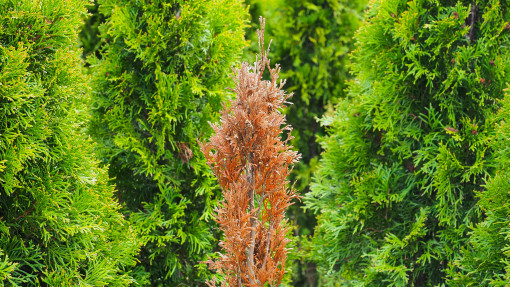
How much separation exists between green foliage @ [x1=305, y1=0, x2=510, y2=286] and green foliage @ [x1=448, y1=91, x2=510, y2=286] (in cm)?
40

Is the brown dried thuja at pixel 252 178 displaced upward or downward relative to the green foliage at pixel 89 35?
downward

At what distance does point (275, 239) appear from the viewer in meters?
3.91

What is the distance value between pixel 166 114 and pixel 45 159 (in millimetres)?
1731

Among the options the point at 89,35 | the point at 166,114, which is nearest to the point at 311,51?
the point at 89,35

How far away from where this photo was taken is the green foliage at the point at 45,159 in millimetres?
3695

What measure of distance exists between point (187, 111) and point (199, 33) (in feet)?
2.99

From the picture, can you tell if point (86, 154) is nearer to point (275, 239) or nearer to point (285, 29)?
point (275, 239)

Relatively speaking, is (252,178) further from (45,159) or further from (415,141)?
(415,141)

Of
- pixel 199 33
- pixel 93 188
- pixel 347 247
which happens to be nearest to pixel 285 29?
pixel 199 33

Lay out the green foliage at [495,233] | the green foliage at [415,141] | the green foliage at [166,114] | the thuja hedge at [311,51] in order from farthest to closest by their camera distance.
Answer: the thuja hedge at [311,51] → the green foliage at [166,114] → the green foliage at [415,141] → the green foliage at [495,233]

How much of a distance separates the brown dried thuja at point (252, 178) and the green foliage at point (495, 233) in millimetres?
2008

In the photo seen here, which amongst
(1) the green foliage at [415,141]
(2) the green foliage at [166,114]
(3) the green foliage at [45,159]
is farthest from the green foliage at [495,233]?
(3) the green foliage at [45,159]

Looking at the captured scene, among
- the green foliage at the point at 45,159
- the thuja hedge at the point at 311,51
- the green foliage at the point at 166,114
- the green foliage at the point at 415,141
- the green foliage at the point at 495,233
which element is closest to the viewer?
the green foliage at the point at 45,159

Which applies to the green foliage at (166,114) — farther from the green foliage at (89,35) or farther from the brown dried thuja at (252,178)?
the green foliage at (89,35)
